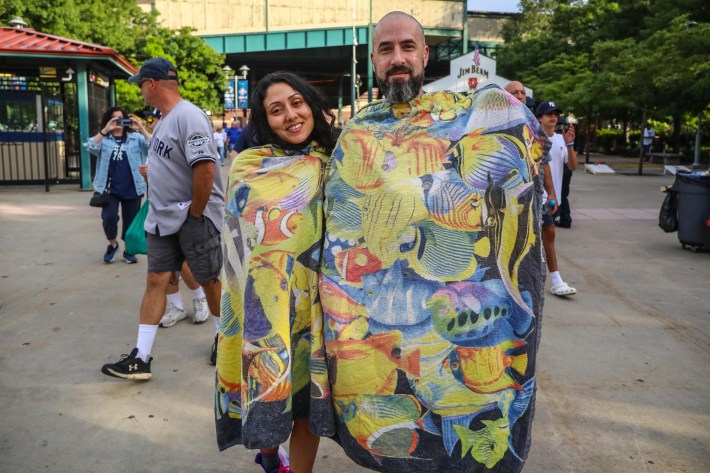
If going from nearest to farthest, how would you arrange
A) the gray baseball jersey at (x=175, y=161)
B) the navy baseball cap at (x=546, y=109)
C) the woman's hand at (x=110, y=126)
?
the gray baseball jersey at (x=175, y=161)
the navy baseball cap at (x=546, y=109)
the woman's hand at (x=110, y=126)

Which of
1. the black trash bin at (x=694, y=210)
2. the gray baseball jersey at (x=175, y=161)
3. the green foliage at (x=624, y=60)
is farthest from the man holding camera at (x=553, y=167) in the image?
the green foliage at (x=624, y=60)

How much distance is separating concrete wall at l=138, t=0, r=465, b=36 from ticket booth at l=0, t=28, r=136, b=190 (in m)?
24.7

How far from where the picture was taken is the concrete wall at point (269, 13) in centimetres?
4094

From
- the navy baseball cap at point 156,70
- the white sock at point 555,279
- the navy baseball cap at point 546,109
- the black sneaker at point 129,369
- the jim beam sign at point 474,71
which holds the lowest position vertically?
the black sneaker at point 129,369

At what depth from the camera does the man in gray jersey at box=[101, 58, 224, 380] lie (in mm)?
4180

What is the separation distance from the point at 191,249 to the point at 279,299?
2107 millimetres

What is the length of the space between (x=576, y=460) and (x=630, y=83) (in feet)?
69.0

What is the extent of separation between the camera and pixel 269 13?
41969mm

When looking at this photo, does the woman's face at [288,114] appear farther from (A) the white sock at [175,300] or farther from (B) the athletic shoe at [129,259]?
(B) the athletic shoe at [129,259]

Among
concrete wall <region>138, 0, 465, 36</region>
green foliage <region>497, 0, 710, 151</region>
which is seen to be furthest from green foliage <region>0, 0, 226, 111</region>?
green foliage <region>497, 0, 710, 151</region>

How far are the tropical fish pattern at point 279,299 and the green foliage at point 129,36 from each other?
21.5 metres

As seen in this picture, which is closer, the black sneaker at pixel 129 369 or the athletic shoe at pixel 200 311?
the black sneaker at pixel 129 369

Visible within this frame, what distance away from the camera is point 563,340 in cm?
519

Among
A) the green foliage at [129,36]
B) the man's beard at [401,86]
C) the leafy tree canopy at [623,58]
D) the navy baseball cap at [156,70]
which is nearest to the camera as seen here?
the man's beard at [401,86]
